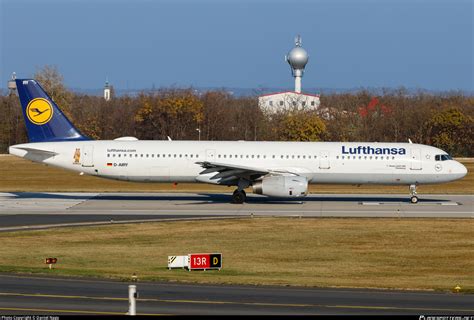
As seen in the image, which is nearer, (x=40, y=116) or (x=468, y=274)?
(x=468, y=274)

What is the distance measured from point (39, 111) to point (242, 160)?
462 inches

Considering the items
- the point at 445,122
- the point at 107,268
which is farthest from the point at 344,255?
the point at 445,122

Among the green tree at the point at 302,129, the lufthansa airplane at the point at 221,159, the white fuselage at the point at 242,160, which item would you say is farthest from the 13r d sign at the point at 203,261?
the green tree at the point at 302,129

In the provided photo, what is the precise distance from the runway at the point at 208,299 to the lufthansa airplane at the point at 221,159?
23758 millimetres

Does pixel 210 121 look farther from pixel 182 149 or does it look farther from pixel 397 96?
pixel 182 149

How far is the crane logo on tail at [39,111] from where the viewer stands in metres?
48.4

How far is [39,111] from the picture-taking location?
48469 millimetres

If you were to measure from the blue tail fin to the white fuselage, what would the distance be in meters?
0.74

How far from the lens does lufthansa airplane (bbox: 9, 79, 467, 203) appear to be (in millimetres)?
47375

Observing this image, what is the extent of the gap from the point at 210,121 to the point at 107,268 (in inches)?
3507

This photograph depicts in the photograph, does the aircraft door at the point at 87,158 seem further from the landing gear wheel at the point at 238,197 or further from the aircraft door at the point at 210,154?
the landing gear wheel at the point at 238,197

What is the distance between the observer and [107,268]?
89.5 ft

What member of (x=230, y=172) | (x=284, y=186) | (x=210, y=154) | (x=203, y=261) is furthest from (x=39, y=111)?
(x=203, y=261)

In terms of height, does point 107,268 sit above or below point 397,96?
below
